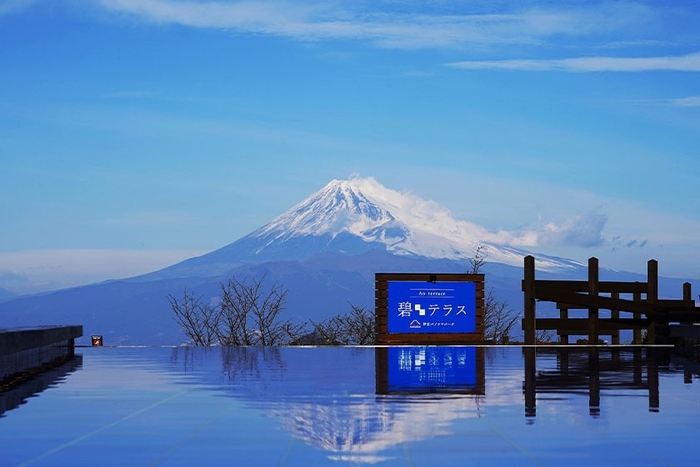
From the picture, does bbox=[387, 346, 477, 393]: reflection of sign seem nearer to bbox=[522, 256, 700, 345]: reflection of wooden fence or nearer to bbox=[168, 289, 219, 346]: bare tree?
bbox=[522, 256, 700, 345]: reflection of wooden fence

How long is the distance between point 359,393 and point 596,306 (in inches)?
585

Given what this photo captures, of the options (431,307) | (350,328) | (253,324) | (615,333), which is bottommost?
(615,333)

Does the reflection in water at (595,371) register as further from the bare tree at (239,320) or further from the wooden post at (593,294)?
the bare tree at (239,320)

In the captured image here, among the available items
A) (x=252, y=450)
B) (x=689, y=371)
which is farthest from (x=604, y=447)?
(x=689, y=371)

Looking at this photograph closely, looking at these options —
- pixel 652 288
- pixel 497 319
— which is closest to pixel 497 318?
pixel 497 319

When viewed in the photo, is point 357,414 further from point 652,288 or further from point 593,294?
Answer: point 652,288

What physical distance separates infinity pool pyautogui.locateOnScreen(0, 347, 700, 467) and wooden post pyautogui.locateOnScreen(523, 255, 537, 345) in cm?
699

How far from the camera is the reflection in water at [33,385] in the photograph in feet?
46.7

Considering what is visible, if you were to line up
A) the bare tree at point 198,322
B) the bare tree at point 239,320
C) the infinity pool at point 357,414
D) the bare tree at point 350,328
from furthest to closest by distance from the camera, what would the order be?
the bare tree at point 198,322 < the bare tree at point 350,328 < the bare tree at point 239,320 < the infinity pool at point 357,414

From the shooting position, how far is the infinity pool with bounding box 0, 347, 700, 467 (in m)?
9.80

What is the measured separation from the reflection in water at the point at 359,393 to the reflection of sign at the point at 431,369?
14 mm

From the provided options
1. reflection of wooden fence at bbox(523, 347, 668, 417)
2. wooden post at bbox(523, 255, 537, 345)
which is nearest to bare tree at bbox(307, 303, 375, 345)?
wooden post at bbox(523, 255, 537, 345)

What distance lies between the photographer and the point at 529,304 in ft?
95.6

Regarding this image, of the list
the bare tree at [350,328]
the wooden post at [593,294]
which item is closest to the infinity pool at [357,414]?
the wooden post at [593,294]
